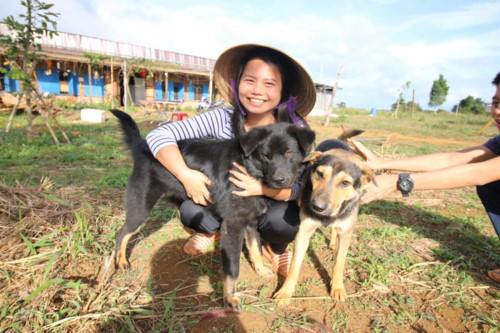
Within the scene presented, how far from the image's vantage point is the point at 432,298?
2639 mm

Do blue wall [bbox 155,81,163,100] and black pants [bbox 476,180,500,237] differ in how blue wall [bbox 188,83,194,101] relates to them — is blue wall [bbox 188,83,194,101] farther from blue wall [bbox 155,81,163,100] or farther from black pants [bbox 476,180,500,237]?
black pants [bbox 476,180,500,237]

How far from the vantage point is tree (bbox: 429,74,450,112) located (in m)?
49.2

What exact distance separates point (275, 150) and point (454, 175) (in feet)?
5.92

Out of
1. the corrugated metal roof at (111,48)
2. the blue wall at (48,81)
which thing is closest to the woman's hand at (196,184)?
the corrugated metal roof at (111,48)

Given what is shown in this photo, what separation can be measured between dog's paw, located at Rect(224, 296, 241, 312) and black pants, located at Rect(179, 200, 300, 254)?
774 millimetres

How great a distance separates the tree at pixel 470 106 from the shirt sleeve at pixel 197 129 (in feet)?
163

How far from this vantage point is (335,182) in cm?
241

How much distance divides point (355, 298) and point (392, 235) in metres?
1.46

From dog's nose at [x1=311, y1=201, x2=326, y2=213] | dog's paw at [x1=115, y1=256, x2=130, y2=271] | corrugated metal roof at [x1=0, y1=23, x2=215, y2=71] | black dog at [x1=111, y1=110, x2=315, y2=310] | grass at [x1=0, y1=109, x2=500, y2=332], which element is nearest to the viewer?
grass at [x1=0, y1=109, x2=500, y2=332]

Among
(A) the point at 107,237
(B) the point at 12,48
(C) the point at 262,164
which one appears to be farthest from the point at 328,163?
(B) the point at 12,48

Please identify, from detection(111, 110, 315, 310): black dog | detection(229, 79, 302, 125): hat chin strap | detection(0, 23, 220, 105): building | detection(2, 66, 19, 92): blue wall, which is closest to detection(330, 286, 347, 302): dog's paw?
detection(111, 110, 315, 310): black dog

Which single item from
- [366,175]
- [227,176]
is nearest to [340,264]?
[366,175]

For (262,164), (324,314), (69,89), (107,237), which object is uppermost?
(69,89)

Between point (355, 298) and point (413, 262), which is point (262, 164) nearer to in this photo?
point (355, 298)
